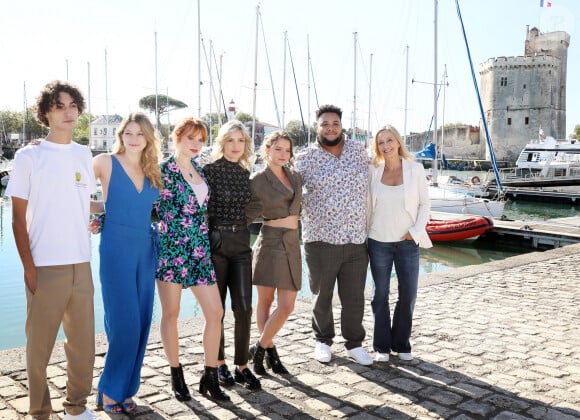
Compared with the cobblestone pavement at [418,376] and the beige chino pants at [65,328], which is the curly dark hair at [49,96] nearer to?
the beige chino pants at [65,328]

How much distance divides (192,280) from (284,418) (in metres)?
1.00

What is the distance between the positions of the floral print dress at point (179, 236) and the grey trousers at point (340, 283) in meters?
1.13

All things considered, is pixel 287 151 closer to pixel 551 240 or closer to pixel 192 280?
pixel 192 280

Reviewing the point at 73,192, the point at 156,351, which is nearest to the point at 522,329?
the point at 156,351

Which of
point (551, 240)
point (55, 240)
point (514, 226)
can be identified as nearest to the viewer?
point (55, 240)

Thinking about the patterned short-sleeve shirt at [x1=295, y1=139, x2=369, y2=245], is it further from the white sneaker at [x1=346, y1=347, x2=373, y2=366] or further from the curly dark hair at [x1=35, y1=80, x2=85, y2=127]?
the curly dark hair at [x1=35, y1=80, x2=85, y2=127]

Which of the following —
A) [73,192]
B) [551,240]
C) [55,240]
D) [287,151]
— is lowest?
[551,240]

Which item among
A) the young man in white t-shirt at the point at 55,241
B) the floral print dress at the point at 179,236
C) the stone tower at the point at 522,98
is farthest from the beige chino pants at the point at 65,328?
the stone tower at the point at 522,98

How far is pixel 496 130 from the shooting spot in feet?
205

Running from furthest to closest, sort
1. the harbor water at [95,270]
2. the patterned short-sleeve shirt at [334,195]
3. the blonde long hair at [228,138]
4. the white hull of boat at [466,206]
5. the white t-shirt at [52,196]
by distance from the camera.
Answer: the white hull of boat at [466,206] → the harbor water at [95,270] → the patterned short-sleeve shirt at [334,195] → the blonde long hair at [228,138] → the white t-shirt at [52,196]

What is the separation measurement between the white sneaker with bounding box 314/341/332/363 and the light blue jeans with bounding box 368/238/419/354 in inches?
15.6

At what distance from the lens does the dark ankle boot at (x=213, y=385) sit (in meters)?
3.45

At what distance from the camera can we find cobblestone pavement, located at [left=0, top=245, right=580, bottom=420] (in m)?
3.37

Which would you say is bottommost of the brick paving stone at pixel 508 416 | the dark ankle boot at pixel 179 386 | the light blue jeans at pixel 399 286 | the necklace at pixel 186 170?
the brick paving stone at pixel 508 416
